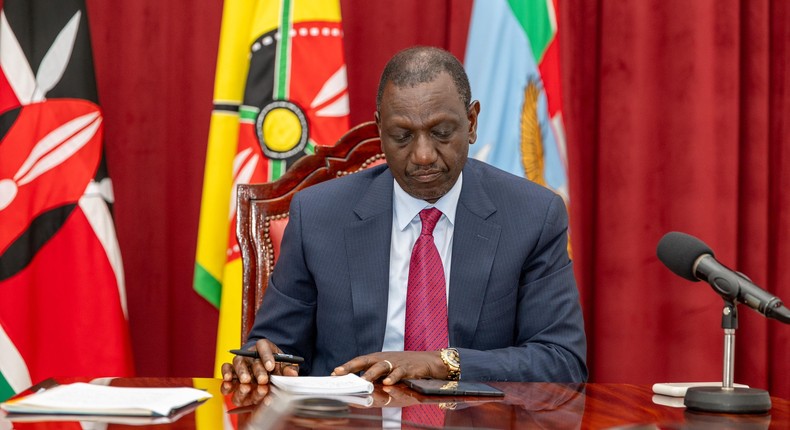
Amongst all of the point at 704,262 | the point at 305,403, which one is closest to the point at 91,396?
the point at 305,403

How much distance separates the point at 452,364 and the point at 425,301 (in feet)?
0.99

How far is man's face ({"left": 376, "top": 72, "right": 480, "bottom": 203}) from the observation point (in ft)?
7.25

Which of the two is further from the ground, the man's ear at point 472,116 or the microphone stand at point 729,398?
the man's ear at point 472,116

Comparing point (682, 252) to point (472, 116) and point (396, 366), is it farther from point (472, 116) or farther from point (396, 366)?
point (472, 116)

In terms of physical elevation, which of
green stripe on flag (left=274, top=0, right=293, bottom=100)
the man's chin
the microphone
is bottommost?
the microphone

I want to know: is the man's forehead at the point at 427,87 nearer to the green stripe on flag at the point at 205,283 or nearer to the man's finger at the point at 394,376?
the man's finger at the point at 394,376

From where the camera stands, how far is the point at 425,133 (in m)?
2.22

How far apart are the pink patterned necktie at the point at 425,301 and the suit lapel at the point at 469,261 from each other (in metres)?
0.02

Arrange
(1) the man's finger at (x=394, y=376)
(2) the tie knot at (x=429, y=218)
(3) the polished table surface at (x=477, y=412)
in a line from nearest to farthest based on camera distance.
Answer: (3) the polished table surface at (x=477, y=412) → (1) the man's finger at (x=394, y=376) → (2) the tie knot at (x=429, y=218)

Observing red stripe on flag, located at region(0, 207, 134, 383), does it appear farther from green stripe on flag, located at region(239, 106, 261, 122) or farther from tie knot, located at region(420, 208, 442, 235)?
tie knot, located at region(420, 208, 442, 235)

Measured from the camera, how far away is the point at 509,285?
2.20 m

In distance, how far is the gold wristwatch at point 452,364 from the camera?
1.88m

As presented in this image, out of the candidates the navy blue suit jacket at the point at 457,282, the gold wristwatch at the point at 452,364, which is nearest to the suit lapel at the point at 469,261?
the navy blue suit jacket at the point at 457,282

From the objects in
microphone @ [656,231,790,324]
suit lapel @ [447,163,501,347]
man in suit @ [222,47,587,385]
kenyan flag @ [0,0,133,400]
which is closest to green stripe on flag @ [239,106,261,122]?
kenyan flag @ [0,0,133,400]
